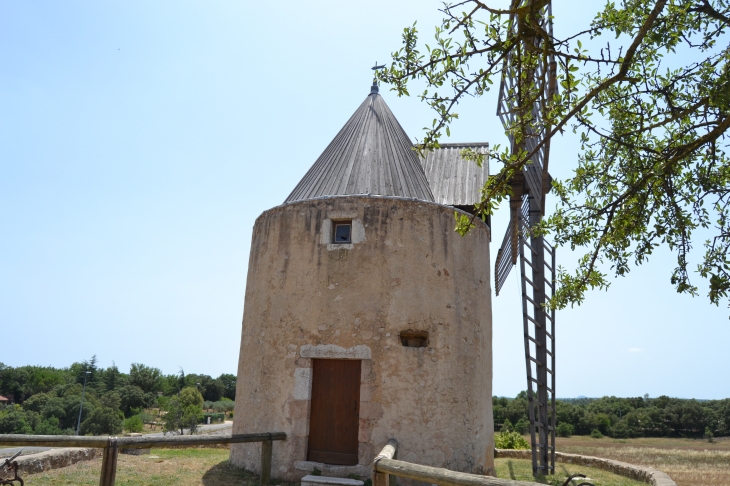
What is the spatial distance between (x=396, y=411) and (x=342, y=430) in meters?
0.85

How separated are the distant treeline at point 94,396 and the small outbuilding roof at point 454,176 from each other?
78.1ft

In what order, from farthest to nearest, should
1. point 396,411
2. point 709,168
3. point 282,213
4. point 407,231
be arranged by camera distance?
point 282,213 → point 407,231 → point 396,411 → point 709,168

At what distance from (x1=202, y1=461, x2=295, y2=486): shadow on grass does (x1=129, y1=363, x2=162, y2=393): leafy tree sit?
47283 mm

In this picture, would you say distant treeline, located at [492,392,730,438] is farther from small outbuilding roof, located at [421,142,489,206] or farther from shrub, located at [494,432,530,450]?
small outbuilding roof, located at [421,142,489,206]

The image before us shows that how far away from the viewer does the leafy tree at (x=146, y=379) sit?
1975 inches

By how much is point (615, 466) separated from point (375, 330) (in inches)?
252

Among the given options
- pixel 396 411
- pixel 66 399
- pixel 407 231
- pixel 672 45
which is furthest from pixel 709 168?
pixel 66 399

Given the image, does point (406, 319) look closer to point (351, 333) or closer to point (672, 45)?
point (351, 333)

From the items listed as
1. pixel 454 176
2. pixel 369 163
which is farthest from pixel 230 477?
pixel 454 176

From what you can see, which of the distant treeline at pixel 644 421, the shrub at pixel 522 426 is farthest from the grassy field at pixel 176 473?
the distant treeline at pixel 644 421

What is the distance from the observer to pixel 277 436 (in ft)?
23.6

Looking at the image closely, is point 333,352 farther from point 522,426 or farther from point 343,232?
point 522,426

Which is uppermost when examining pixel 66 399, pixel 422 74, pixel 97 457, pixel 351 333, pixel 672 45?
pixel 672 45

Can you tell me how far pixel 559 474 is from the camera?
389 inches
